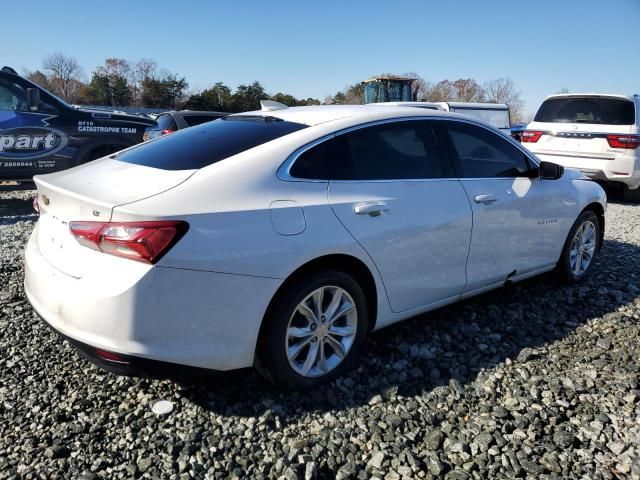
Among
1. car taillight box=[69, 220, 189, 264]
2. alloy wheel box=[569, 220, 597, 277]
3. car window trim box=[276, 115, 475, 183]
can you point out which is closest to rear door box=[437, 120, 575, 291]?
car window trim box=[276, 115, 475, 183]

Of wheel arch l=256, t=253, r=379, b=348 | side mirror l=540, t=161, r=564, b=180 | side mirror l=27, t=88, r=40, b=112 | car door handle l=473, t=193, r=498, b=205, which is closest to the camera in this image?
wheel arch l=256, t=253, r=379, b=348

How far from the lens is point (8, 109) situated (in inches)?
304

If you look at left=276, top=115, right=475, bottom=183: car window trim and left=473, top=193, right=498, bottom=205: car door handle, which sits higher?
left=276, top=115, right=475, bottom=183: car window trim

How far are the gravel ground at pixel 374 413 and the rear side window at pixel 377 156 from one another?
1.15 m

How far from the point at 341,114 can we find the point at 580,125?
7.51 metres

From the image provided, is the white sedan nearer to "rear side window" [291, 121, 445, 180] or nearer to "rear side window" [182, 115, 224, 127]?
"rear side window" [291, 121, 445, 180]

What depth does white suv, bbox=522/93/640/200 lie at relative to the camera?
29.0ft

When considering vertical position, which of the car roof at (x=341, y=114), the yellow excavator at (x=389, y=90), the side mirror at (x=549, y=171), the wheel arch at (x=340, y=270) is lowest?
the wheel arch at (x=340, y=270)

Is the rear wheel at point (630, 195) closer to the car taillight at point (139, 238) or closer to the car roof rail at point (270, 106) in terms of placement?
the car roof rail at point (270, 106)

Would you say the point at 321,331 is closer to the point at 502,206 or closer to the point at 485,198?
the point at 485,198

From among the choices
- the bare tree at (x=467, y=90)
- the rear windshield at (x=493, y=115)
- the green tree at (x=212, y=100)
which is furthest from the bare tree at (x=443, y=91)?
the rear windshield at (x=493, y=115)

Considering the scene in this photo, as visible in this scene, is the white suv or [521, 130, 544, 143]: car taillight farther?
[521, 130, 544, 143]: car taillight

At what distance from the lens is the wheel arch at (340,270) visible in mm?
2660

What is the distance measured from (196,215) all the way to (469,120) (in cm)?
231
